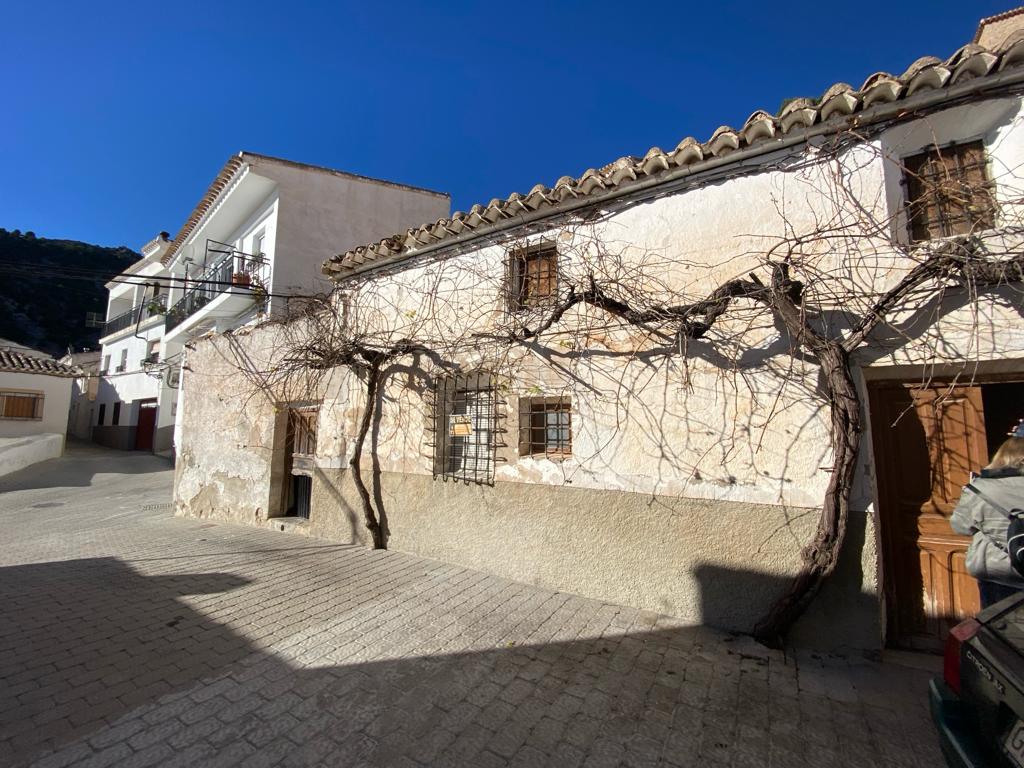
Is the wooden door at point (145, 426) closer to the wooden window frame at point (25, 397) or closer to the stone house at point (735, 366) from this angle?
the wooden window frame at point (25, 397)

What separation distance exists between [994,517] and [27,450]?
81.5 feet

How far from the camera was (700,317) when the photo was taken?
148 inches

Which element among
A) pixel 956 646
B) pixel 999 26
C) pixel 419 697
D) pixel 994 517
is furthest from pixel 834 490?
pixel 999 26

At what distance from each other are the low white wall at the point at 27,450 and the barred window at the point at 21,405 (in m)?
1.34

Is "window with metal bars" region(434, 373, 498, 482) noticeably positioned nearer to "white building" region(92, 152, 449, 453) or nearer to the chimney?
"white building" region(92, 152, 449, 453)

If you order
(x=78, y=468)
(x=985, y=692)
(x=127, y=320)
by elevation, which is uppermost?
(x=127, y=320)

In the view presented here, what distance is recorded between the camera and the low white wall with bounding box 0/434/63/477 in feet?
50.6

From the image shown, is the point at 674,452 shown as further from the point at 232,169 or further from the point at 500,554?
the point at 232,169

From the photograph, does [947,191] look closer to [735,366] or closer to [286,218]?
[735,366]

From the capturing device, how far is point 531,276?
5078mm

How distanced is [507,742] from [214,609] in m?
3.12

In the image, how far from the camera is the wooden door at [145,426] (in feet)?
70.6

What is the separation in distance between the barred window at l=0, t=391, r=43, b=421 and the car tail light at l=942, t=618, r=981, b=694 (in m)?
27.6

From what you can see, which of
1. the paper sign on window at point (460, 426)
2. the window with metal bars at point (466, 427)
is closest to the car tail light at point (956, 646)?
the window with metal bars at point (466, 427)
